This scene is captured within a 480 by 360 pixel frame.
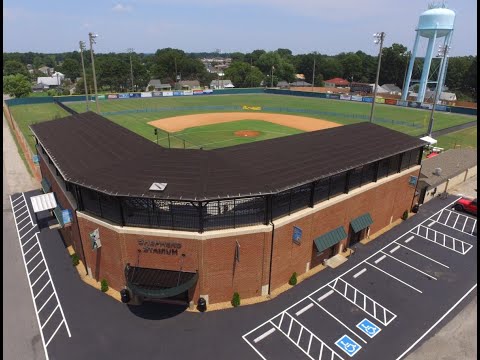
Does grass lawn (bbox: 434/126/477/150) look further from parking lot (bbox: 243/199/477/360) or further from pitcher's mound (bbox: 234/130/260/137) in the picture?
parking lot (bbox: 243/199/477/360)

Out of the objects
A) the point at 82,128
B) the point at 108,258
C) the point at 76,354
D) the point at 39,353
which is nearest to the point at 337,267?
the point at 108,258

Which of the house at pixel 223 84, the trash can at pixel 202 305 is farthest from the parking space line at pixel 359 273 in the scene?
the house at pixel 223 84

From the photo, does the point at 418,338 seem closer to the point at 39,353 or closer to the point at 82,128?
the point at 39,353

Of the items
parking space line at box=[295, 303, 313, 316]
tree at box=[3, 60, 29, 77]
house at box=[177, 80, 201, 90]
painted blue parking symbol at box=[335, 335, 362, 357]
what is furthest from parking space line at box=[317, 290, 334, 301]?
tree at box=[3, 60, 29, 77]

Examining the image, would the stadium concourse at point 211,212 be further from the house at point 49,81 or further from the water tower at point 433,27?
the house at point 49,81

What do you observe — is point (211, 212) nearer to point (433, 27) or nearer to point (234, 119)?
point (234, 119)
